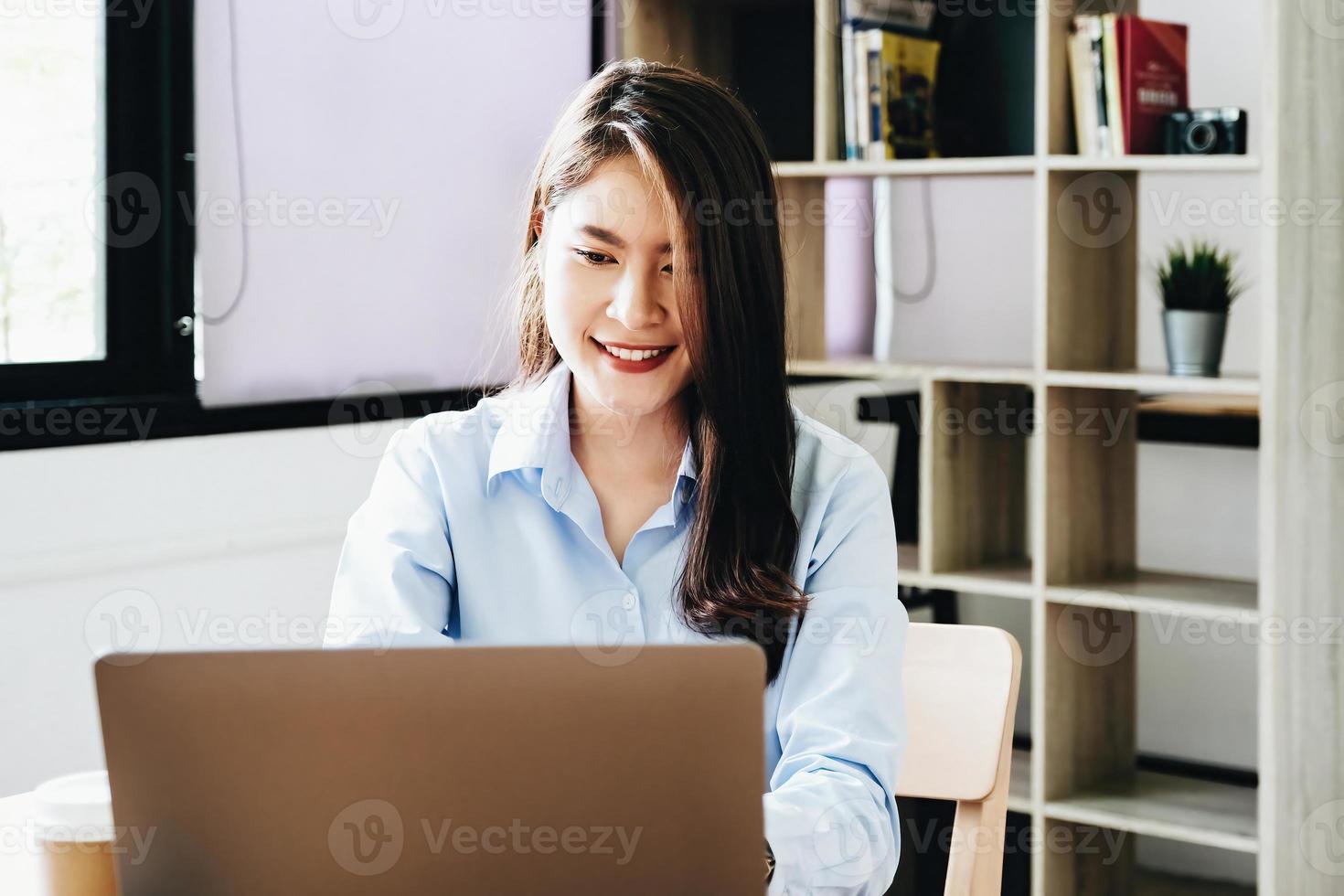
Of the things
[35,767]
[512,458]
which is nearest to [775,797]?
[512,458]

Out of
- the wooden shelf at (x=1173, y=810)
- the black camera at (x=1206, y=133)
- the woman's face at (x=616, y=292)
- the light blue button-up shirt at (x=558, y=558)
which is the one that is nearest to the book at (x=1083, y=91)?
the black camera at (x=1206, y=133)

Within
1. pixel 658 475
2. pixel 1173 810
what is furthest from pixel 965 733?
pixel 1173 810

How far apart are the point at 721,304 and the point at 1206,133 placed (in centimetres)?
145

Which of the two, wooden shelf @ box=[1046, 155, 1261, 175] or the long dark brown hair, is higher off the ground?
wooden shelf @ box=[1046, 155, 1261, 175]

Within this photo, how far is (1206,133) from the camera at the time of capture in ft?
7.79

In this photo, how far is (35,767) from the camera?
203 centimetres

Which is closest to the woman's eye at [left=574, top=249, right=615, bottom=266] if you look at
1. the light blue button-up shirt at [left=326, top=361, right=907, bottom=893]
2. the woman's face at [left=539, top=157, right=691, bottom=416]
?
the woman's face at [left=539, top=157, right=691, bottom=416]

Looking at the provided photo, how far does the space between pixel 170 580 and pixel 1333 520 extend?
1.84 m

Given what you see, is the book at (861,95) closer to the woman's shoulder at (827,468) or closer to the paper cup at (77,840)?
the woman's shoulder at (827,468)

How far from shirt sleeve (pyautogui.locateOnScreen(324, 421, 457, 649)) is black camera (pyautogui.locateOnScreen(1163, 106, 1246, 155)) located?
5.10ft

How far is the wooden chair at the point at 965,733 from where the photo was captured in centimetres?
133

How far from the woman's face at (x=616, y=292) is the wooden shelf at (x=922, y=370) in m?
1.12

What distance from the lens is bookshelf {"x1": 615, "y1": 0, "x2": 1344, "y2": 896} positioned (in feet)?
7.34

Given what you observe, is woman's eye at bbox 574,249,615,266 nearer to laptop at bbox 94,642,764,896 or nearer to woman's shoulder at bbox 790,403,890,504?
woman's shoulder at bbox 790,403,890,504
